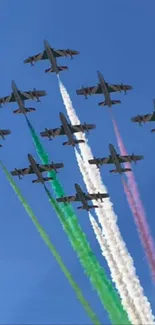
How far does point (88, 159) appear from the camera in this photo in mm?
155500

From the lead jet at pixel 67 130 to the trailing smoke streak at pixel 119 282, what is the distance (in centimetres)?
1628

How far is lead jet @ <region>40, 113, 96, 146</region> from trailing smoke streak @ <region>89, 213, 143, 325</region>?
16281 millimetres

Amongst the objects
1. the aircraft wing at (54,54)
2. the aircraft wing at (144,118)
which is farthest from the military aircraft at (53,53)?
the aircraft wing at (144,118)

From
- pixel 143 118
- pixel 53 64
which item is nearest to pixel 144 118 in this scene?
pixel 143 118

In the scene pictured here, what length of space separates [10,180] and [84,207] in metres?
13.6

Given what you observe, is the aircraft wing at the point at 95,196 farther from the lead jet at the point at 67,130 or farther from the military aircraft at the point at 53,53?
the military aircraft at the point at 53,53

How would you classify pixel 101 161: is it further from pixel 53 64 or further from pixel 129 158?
pixel 53 64

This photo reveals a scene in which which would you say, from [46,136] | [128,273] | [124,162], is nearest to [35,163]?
[46,136]

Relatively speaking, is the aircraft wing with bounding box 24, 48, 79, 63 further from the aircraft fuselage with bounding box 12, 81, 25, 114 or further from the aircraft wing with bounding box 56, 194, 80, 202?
the aircraft wing with bounding box 56, 194, 80, 202

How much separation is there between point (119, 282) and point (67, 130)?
26937mm

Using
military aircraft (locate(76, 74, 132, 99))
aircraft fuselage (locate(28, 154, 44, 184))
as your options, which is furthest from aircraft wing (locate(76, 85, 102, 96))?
aircraft fuselage (locate(28, 154, 44, 184))

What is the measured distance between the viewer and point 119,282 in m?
151

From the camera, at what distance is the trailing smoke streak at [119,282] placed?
14710cm

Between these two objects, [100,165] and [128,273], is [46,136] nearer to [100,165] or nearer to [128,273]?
[100,165]
